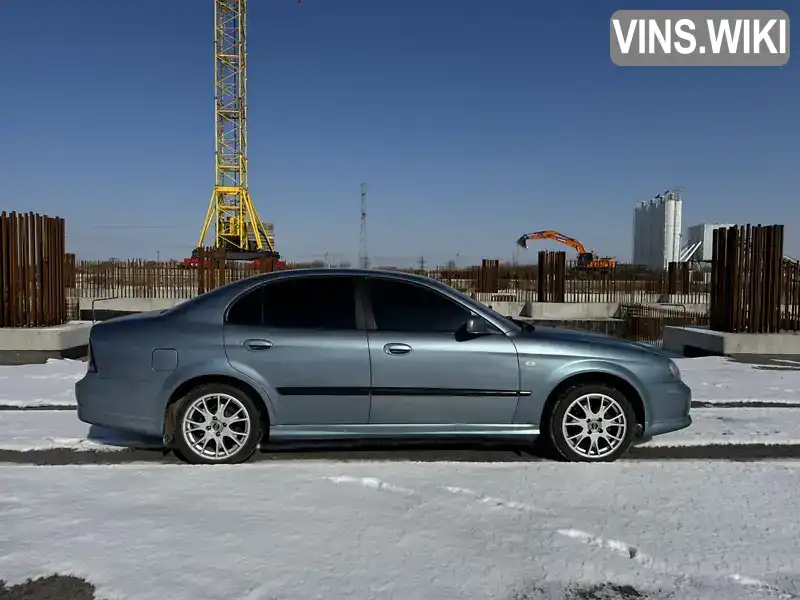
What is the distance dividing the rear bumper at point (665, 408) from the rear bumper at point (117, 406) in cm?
372

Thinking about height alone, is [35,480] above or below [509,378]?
below

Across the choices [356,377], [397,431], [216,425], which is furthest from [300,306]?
[397,431]

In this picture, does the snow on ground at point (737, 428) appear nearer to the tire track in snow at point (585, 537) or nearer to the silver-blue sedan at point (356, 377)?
the silver-blue sedan at point (356, 377)

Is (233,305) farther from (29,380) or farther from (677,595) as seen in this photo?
(29,380)

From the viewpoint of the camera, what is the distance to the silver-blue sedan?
434 cm

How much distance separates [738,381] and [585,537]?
20.1 feet

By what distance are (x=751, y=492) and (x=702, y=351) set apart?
8.16 metres

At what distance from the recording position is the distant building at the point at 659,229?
84375 millimetres

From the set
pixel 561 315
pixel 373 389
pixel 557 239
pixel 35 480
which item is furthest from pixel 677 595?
pixel 557 239

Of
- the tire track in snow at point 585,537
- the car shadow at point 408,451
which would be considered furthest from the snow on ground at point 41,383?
the tire track in snow at point 585,537

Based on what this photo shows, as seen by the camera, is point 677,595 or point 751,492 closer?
point 677,595

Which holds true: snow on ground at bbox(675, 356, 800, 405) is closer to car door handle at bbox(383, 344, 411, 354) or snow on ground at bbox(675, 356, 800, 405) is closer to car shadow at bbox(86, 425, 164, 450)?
car door handle at bbox(383, 344, 411, 354)

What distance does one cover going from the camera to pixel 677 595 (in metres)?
2.65

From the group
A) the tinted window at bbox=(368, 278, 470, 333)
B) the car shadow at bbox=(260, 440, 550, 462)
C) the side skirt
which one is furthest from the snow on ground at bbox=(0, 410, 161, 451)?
the tinted window at bbox=(368, 278, 470, 333)
